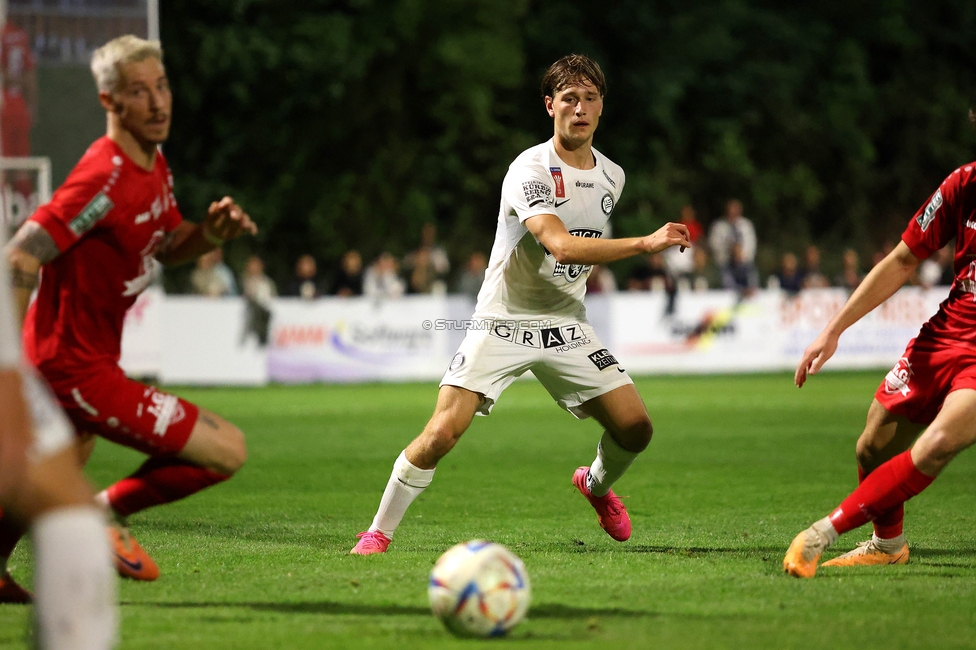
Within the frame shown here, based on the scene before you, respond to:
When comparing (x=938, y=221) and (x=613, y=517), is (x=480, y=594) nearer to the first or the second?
(x=613, y=517)

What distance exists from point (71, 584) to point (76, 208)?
75.1 inches

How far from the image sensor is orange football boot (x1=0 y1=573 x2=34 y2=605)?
17.0 feet

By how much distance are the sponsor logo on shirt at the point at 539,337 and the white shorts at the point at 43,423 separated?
328 cm

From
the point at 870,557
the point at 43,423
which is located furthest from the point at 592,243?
the point at 43,423

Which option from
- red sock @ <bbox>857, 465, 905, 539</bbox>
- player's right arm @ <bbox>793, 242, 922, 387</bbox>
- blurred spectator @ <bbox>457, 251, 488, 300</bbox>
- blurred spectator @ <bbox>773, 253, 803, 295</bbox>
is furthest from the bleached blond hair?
blurred spectator @ <bbox>773, 253, 803, 295</bbox>

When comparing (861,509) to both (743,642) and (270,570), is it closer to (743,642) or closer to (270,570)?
(743,642)

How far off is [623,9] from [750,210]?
7.22 meters

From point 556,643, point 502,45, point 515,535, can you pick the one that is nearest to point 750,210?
point 502,45

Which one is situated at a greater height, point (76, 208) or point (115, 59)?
point (115, 59)

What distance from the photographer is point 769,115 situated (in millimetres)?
38781

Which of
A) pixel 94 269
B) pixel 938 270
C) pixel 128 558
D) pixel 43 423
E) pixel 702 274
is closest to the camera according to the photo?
pixel 43 423

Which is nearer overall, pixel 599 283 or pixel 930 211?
pixel 930 211

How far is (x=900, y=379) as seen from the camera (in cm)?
591

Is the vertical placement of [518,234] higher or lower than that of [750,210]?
higher
